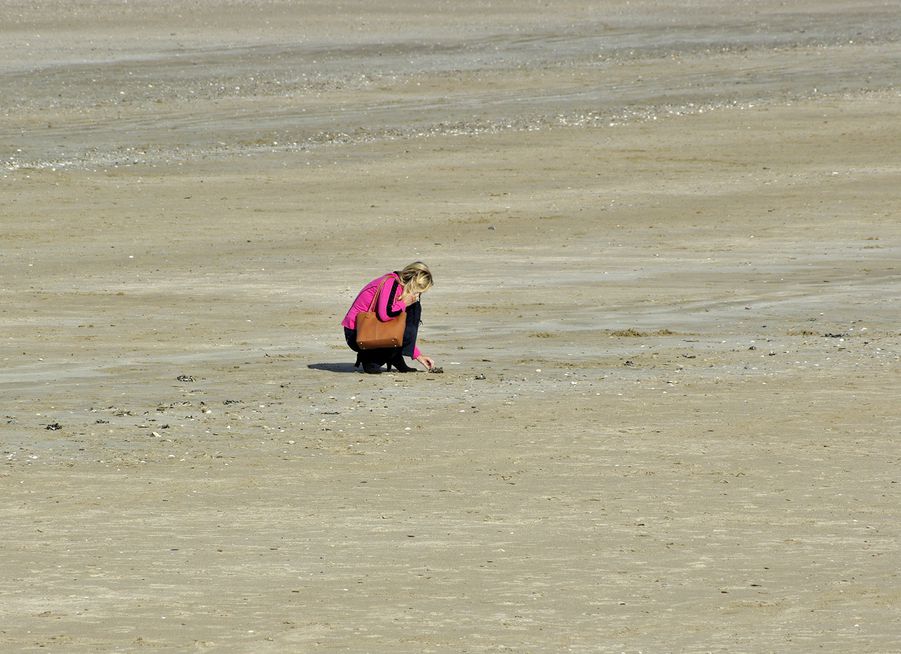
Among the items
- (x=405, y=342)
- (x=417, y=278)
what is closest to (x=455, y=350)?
(x=405, y=342)

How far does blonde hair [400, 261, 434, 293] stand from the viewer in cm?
1216

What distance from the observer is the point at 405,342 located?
12305 mm

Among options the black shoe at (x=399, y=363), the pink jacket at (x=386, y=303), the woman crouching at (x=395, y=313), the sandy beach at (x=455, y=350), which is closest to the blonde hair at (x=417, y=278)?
the woman crouching at (x=395, y=313)

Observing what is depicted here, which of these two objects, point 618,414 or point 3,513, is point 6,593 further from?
point 618,414

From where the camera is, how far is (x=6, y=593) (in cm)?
698

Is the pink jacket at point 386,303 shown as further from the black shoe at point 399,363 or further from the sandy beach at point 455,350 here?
the sandy beach at point 455,350

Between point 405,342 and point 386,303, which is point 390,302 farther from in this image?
point 405,342

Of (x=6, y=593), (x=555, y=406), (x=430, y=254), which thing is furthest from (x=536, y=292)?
(x=6, y=593)

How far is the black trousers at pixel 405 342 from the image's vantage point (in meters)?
12.3

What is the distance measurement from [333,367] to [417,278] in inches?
38.7

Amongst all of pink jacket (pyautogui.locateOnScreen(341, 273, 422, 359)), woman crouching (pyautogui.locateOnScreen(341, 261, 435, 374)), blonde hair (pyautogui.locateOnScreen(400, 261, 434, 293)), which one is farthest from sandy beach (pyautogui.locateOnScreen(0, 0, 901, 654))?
blonde hair (pyautogui.locateOnScreen(400, 261, 434, 293))

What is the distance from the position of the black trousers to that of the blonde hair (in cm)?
23

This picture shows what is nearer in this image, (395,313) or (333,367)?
(395,313)

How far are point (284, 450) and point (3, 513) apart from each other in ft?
6.24
